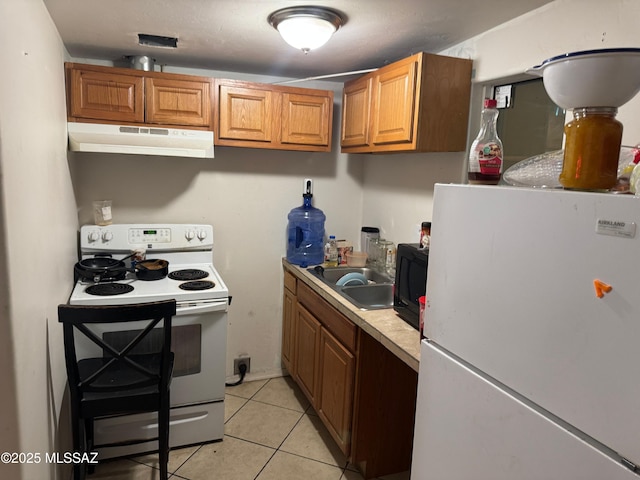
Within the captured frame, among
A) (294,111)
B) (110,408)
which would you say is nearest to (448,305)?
(110,408)

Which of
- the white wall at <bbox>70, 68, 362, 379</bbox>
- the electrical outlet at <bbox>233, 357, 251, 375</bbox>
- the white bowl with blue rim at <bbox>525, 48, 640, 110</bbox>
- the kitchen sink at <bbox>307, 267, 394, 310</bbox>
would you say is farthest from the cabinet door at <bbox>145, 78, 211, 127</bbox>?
the white bowl with blue rim at <bbox>525, 48, 640, 110</bbox>

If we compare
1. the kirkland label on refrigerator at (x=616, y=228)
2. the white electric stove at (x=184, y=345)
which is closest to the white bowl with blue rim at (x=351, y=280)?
the white electric stove at (x=184, y=345)

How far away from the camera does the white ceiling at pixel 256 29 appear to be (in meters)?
1.74

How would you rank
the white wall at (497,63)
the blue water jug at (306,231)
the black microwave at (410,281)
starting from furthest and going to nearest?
the blue water jug at (306,231), the black microwave at (410,281), the white wall at (497,63)

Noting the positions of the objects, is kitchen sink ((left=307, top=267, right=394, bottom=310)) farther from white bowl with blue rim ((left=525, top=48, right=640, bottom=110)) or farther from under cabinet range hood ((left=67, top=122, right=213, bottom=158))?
white bowl with blue rim ((left=525, top=48, right=640, bottom=110))

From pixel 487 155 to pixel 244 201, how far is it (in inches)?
79.6

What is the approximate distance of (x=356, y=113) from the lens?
2.62 meters

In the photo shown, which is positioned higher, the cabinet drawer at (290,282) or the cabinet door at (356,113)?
the cabinet door at (356,113)

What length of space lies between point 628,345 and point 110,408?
188cm

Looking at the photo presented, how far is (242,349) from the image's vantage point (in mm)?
3180

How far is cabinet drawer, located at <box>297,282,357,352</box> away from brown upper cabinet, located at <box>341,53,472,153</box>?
2.96ft

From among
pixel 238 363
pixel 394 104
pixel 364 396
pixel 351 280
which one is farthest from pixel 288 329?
pixel 394 104

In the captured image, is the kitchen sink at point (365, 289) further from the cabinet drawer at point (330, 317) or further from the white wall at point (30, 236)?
the white wall at point (30, 236)

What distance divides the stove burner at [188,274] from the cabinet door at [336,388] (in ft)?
2.70
